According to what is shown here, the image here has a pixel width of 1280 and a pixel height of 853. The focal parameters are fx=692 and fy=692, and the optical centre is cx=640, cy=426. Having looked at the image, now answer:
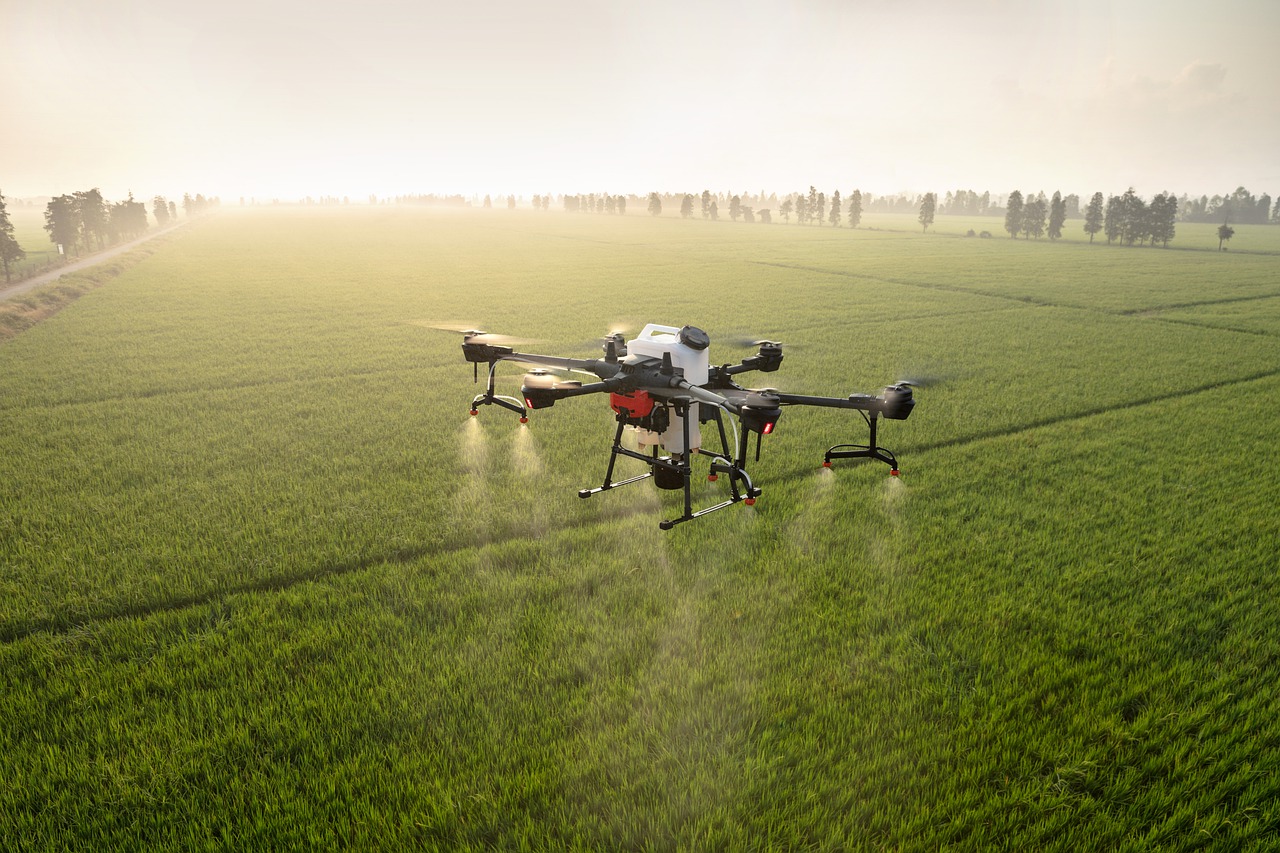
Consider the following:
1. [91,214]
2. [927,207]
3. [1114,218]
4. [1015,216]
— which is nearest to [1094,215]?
[1114,218]

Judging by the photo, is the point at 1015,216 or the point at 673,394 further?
the point at 1015,216

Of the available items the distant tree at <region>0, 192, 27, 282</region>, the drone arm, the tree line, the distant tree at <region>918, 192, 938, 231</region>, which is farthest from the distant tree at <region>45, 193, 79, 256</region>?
the distant tree at <region>918, 192, 938, 231</region>

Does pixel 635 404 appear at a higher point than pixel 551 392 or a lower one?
lower

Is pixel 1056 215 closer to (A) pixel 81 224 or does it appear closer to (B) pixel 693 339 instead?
(B) pixel 693 339

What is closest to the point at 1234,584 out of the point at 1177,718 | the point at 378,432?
the point at 1177,718

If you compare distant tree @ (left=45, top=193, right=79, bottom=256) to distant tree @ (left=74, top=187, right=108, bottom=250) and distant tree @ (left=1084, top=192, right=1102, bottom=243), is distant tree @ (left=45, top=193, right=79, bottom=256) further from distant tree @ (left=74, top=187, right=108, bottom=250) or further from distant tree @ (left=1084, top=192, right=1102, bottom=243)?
distant tree @ (left=1084, top=192, right=1102, bottom=243)

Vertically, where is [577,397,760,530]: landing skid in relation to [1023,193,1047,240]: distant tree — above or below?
below

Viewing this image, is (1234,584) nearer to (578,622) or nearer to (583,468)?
(578,622)

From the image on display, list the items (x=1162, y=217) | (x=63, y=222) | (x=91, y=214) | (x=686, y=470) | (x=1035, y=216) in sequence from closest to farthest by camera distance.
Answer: (x=686, y=470), (x=63, y=222), (x=91, y=214), (x=1162, y=217), (x=1035, y=216)
